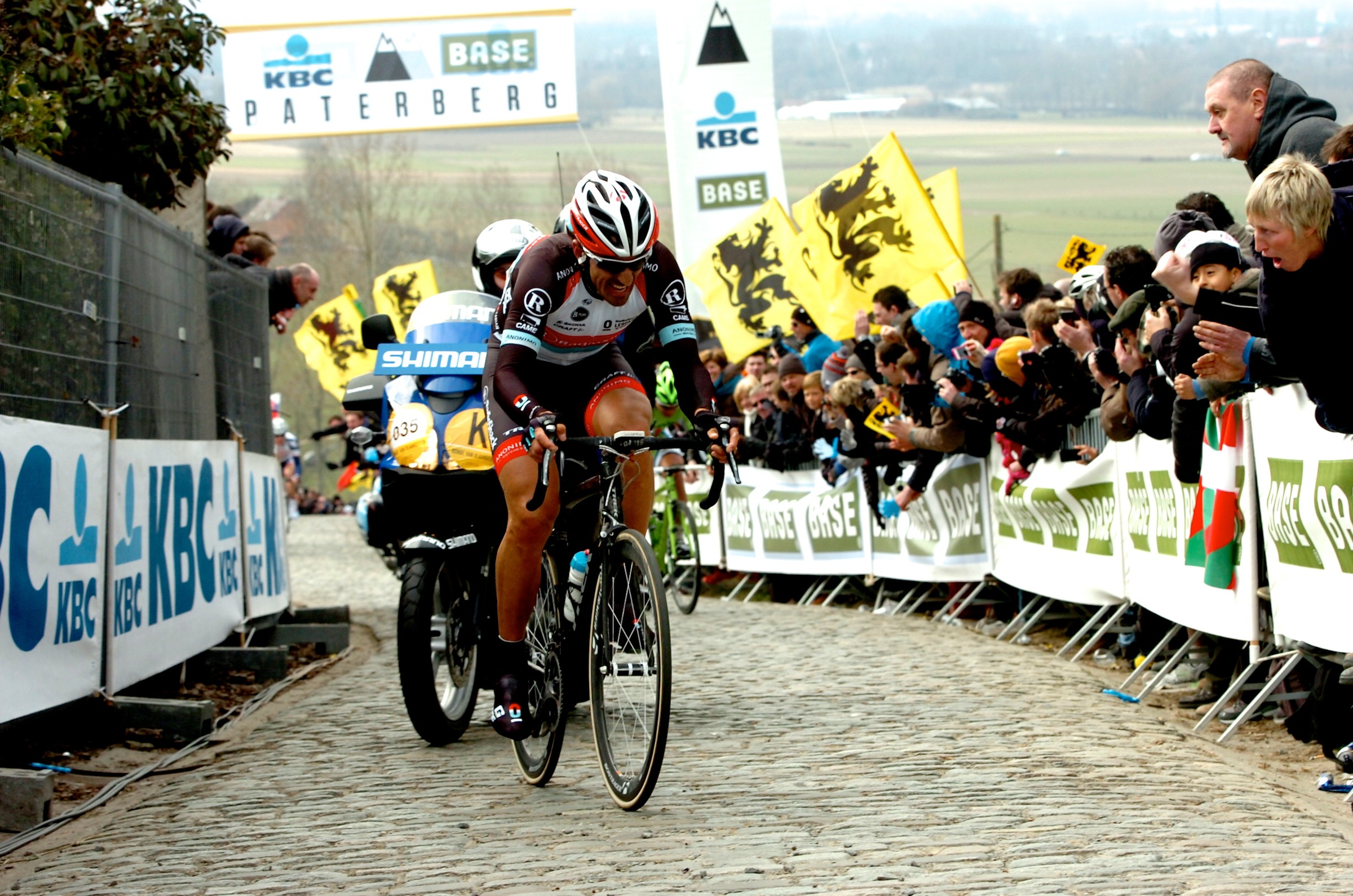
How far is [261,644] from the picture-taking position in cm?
1122

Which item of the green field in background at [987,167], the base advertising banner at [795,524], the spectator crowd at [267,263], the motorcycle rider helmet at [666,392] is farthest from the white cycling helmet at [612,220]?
the green field in background at [987,167]

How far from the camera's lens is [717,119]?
2062 centimetres

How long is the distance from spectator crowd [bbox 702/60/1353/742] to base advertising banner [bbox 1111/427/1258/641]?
0.56ft

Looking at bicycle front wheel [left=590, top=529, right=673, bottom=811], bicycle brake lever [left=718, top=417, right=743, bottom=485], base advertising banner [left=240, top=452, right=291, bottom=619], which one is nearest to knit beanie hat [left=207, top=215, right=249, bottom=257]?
base advertising banner [left=240, top=452, right=291, bottom=619]

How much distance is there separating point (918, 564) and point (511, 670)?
7123mm

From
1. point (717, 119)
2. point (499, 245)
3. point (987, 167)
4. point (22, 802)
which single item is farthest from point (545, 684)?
point (987, 167)

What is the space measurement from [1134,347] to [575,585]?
3.71 meters

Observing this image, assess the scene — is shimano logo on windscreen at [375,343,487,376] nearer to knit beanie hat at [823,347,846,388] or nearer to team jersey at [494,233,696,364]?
team jersey at [494,233,696,364]

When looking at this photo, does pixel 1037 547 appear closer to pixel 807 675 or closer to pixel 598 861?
pixel 807 675

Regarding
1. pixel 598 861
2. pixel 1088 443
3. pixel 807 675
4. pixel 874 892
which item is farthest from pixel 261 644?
pixel 874 892

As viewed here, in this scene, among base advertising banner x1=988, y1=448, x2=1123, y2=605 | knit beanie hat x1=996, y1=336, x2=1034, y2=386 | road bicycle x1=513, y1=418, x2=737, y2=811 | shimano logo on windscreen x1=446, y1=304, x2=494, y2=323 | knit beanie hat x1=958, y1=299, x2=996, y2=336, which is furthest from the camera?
knit beanie hat x1=958, y1=299, x2=996, y2=336

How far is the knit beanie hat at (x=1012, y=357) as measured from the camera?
10.6 metres

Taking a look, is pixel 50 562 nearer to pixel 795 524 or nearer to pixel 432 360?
pixel 432 360

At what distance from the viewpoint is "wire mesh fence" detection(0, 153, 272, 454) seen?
265 inches
